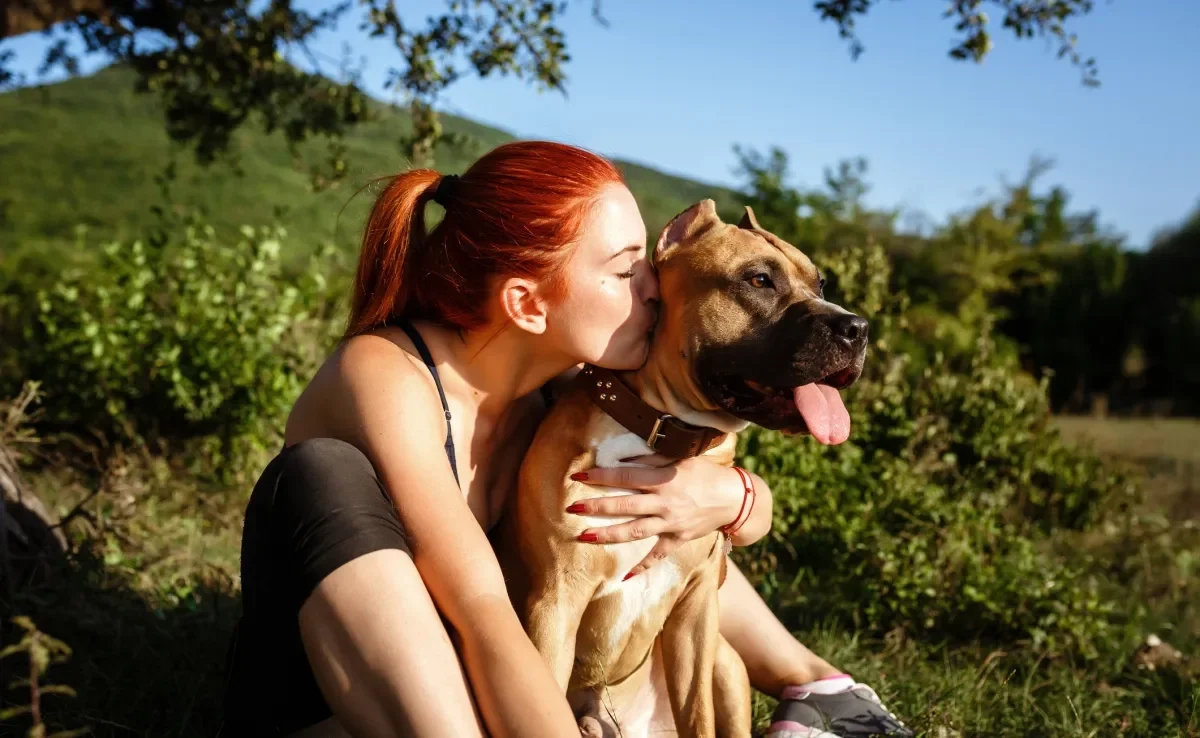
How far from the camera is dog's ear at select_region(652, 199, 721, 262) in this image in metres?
2.77

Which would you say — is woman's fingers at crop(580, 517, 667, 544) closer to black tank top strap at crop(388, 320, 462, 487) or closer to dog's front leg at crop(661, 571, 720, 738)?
dog's front leg at crop(661, 571, 720, 738)

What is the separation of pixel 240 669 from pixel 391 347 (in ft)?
2.77

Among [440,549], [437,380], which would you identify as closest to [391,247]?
[437,380]

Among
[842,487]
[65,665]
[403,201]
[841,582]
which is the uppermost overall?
[403,201]

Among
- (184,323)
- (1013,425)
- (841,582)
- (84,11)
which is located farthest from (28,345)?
(1013,425)

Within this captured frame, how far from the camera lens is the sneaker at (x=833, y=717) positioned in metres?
2.95

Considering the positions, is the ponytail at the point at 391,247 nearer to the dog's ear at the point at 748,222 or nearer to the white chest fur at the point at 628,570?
the white chest fur at the point at 628,570

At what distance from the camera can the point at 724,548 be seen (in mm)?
2799

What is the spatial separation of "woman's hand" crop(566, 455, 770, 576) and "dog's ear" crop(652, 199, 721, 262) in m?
0.57

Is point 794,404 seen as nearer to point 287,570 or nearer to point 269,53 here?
point 287,570

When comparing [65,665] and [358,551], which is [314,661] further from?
[65,665]

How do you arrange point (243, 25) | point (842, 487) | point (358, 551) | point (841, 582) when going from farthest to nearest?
point (243, 25), point (842, 487), point (841, 582), point (358, 551)

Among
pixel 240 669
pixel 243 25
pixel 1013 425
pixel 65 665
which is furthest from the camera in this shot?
pixel 243 25

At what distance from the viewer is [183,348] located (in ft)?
17.4
